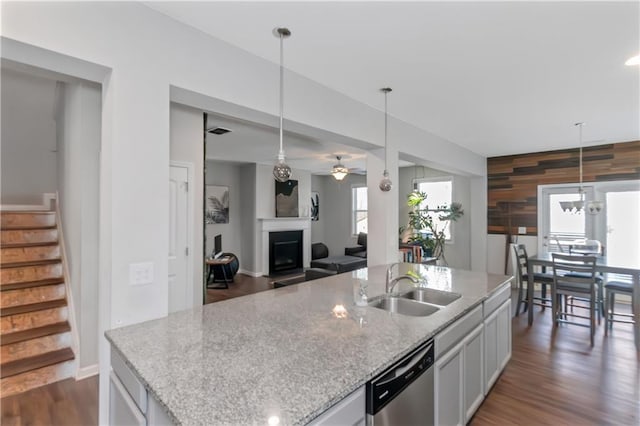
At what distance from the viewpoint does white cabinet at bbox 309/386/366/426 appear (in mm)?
1057

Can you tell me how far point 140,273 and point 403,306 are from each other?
1763 millimetres

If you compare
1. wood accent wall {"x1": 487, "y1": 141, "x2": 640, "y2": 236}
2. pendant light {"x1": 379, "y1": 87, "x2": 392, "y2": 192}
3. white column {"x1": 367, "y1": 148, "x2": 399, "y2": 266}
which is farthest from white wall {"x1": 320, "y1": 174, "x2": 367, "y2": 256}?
pendant light {"x1": 379, "y1": 87, "x2": 392, "y2": 192}

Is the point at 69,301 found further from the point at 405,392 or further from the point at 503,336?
the point at 503,336

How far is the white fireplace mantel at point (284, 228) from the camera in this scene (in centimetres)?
734

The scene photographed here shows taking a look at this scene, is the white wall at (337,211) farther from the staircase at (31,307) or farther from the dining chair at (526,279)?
the staircase at (31,307)

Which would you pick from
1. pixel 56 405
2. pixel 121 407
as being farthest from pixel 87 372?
pixel 121 407

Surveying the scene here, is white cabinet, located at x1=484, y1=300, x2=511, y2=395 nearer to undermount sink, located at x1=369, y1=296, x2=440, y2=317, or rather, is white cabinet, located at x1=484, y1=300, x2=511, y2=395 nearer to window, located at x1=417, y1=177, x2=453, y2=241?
undermount sink, located at x1=369, y1=296, x2=440, y2=317

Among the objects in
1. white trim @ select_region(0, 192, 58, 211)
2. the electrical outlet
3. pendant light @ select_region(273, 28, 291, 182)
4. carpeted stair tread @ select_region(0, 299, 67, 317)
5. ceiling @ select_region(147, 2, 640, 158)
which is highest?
ceiling @ select_region(147, 2, 640, 158)

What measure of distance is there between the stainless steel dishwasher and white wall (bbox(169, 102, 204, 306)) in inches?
91.7

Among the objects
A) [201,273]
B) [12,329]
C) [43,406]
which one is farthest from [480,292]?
[12,329]

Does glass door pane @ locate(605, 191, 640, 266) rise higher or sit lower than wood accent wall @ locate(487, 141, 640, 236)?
lower

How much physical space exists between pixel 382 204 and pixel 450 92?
1.42 metres

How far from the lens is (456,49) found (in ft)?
7.48

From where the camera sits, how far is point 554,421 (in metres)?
2.29
